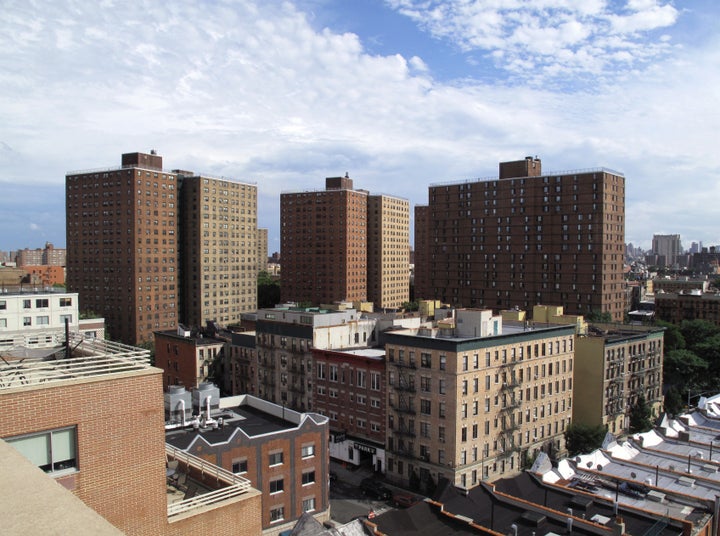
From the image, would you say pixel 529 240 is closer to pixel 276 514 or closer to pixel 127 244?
pixel 127 244

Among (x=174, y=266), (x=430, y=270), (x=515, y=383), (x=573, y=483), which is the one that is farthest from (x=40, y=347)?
(x=430, y=270)

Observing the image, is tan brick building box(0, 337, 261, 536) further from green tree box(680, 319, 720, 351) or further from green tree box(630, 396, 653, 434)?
green tree box(680, 319, 720, 351)

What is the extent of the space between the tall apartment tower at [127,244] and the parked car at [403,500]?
104 m

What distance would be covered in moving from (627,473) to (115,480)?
51.5m

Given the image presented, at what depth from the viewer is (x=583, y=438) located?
77812 millimetres

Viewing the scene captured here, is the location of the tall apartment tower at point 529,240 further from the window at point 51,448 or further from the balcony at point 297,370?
the window at point 51,448

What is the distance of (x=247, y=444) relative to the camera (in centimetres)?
5038

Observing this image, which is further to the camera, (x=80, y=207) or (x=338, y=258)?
(x=338, y=258)

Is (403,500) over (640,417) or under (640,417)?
under

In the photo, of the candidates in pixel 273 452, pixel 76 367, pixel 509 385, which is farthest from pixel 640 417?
pixel 76 367

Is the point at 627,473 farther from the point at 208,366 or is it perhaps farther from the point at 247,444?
the point at 208,366

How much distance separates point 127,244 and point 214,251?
2597cm

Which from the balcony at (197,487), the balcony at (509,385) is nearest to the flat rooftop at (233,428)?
the balcony at (197,487)

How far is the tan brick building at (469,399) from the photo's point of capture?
67.1 m
